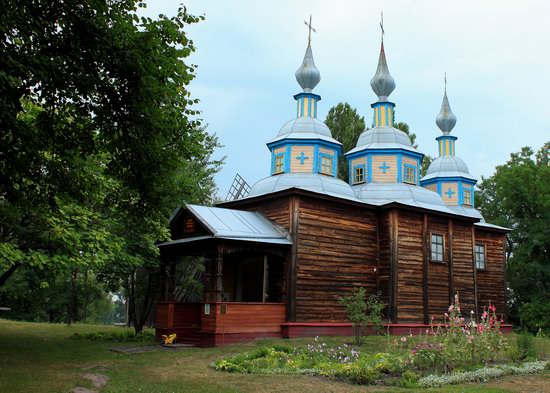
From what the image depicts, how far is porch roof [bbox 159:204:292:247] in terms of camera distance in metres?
16.7

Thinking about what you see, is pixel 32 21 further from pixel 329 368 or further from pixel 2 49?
pixel 329 368

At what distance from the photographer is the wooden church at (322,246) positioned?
17.3m

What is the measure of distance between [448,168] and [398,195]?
9633mm

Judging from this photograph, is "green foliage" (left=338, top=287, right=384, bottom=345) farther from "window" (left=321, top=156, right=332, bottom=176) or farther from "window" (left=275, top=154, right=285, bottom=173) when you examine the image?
"window" (left=275, top=154, right=285, bottom=173)

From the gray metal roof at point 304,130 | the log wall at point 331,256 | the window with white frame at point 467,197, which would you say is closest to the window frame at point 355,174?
the gray metal roof at point 304,130

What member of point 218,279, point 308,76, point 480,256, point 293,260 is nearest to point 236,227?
point 218,279

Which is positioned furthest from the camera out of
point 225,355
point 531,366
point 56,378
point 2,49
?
point 225,355

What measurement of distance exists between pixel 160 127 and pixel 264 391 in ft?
15.4

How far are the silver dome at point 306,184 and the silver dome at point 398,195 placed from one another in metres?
1.46

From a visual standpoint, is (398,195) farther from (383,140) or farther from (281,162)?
(281,162)

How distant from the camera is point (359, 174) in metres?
24.9

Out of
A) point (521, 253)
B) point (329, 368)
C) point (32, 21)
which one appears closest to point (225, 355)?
point (329, 368)

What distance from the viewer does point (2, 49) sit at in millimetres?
7387

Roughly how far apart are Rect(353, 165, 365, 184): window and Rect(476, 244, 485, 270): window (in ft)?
20.7
